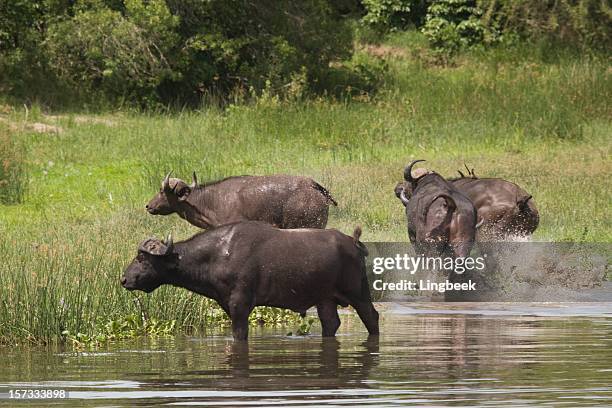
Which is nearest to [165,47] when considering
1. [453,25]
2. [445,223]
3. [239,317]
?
[453,25]

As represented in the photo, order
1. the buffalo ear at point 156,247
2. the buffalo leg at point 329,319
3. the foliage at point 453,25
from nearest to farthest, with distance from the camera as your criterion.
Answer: the buffalo ear at point 156,247
the buffalo leg at point 329,319
the foliage at point 453,25

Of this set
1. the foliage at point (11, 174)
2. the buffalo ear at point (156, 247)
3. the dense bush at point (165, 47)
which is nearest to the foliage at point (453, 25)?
the dense bush at point (165, 47)

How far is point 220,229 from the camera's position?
1470cm

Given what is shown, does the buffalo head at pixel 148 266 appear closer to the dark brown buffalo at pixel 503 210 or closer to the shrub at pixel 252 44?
the dark brown buffalo at pixel 503 210

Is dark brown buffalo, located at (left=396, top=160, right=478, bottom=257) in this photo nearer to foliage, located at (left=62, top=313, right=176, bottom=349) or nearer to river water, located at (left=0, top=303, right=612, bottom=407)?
river water, located at (left=0, top=303, right=612, bottom=407)

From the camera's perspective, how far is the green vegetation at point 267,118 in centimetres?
2400

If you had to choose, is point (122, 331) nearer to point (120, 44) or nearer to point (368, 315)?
point (368, 315)

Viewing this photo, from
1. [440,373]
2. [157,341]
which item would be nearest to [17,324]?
[157,341]

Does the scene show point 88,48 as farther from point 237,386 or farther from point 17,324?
point 237,386

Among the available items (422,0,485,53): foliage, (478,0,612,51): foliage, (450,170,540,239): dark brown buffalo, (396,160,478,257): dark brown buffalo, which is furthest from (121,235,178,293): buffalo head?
(422,0,485,53): foliage

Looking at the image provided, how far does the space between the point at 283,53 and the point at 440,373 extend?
973 inches

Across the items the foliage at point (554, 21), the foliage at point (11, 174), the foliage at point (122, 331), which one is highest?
the foliage at point (554, 21)

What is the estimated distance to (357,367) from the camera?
12.7 meters

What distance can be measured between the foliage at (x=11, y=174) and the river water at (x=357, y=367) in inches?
429
